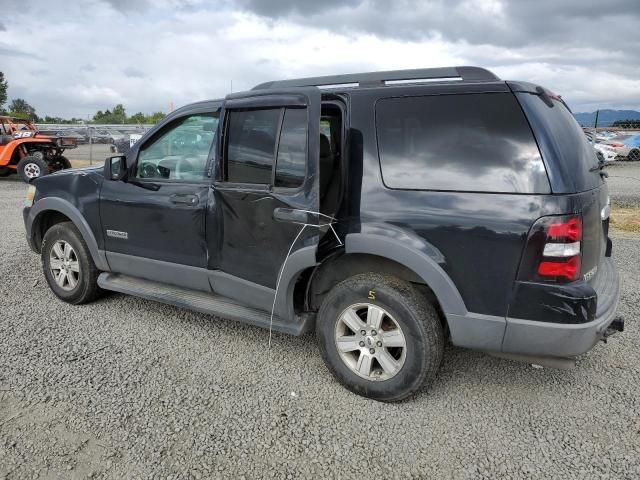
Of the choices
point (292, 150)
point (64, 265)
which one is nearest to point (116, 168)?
point (64, 265)

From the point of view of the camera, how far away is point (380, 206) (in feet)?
9.62

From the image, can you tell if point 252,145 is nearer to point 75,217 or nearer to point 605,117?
point 75,217

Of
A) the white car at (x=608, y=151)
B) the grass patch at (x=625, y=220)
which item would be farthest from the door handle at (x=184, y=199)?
the white car at (x=608, y=151)

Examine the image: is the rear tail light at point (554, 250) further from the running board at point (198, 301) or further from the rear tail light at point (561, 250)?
the running board at point (198, 301)

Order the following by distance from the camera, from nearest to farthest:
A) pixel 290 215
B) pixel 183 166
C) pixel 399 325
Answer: pixel 399 325 → pixel 290 215 → pixel 183 166

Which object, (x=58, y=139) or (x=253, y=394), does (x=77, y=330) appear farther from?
(x=58, y=139)

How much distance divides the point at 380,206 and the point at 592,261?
125 centimetres

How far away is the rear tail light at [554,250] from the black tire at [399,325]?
0.63m

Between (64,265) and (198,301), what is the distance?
166 centimetres

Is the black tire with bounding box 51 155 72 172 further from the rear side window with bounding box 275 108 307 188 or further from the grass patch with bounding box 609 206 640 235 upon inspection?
the grass patch with bounding box 609 206 640 235

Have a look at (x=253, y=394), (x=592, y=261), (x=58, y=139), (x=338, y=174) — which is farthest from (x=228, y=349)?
(x=58, y=139)

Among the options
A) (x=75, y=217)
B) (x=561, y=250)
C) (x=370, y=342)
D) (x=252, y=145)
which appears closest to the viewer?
(x=561, y=250)

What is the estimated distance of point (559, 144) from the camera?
8.54ft

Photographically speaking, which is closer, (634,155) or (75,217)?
(75,217)
